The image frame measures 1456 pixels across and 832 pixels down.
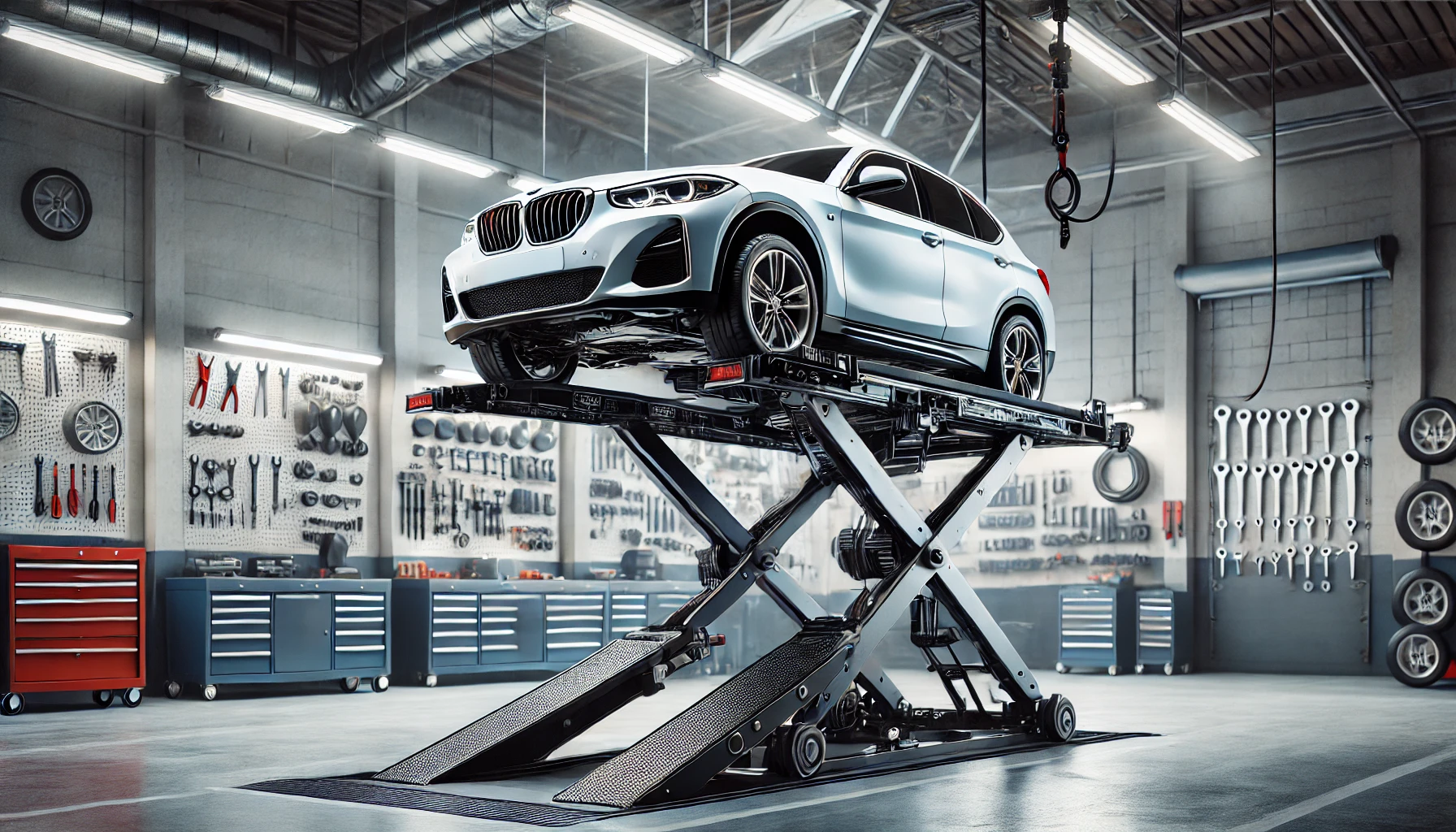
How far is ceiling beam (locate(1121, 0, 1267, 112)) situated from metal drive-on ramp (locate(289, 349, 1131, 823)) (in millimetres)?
5466

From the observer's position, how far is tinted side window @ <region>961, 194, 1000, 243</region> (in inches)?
253

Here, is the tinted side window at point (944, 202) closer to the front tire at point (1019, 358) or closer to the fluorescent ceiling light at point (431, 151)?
the front tire at point (1019, 358)

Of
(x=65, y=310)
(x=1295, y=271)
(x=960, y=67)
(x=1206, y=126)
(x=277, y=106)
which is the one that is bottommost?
(x=65, y=310)

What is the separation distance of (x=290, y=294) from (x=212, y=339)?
915mm

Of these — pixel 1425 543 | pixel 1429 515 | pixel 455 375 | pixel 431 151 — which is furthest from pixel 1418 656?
pixel 431 151

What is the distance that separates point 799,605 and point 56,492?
6.14 meters

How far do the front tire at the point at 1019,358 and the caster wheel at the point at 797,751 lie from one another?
2.18m

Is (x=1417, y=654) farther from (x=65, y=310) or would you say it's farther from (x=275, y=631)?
(x=65, y=310)

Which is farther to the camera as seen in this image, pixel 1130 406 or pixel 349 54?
pixel 1130 406

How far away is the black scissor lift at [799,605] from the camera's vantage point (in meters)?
4.89

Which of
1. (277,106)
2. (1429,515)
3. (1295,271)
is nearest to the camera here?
(277,106)

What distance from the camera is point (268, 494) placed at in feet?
35.9

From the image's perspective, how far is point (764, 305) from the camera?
16.3ft

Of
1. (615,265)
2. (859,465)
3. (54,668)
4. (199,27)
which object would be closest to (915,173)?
(859,465)
